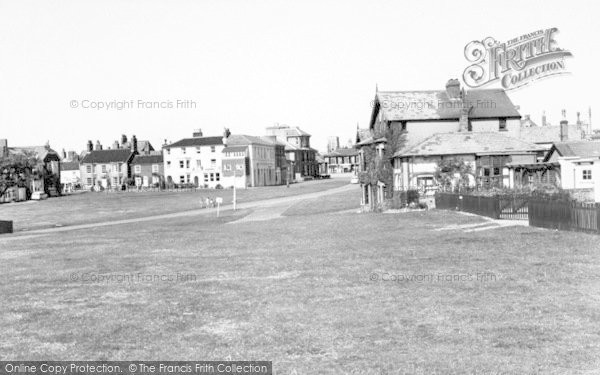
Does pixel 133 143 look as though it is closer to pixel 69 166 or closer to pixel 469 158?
pixel 69 166

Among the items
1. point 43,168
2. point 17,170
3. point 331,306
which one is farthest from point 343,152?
point 331,306

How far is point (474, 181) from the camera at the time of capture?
53.0m

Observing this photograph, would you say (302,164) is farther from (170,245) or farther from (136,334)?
(136,334)

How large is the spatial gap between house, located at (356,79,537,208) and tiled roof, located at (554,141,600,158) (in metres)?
3.19

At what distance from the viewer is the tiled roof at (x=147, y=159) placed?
116844 millimetres

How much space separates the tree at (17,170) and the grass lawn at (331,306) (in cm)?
7776

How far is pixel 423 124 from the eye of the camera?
57.5 m

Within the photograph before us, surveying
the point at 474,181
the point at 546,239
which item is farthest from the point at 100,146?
the point at 546,239

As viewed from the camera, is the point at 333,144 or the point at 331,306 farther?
the point at 333,144

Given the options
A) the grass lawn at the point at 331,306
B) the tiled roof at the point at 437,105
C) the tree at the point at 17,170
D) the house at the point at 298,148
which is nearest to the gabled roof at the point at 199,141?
the tree at the point at 17,170

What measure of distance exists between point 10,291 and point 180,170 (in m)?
93.2

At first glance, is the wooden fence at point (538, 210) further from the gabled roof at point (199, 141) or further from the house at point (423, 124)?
the gabled roof at point (199, 141)

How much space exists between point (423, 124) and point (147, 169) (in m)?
71.7

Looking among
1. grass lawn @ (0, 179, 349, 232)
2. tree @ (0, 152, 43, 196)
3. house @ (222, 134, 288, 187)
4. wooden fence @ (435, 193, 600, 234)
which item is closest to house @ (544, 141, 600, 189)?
wooden fence @ (435, 193, 600, 234)
